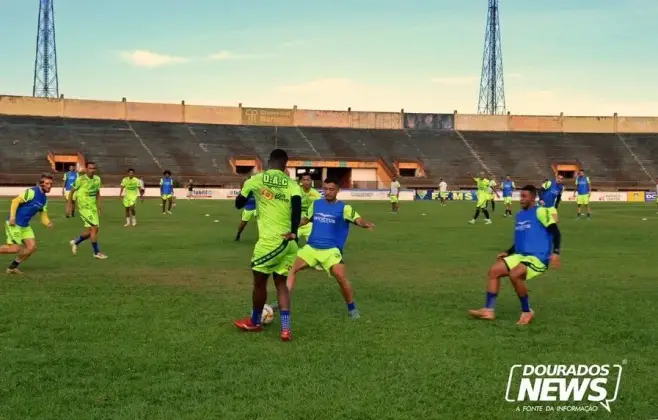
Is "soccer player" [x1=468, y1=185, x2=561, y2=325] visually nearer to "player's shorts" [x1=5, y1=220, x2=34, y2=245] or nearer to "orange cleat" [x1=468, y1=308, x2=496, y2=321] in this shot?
"orange cleat" [x1=468, y1=308, x2=496, y2=321]

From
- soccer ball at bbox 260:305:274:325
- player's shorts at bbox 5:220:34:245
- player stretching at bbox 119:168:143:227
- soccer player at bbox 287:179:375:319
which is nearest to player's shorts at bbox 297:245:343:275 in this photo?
soccer player at bbox 287:179:375:319

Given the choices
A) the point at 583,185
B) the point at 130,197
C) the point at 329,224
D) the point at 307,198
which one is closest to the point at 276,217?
the point at 329,224

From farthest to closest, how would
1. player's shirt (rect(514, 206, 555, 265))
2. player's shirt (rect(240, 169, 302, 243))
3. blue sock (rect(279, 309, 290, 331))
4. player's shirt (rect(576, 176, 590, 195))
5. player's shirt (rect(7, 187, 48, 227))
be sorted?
player's shirt (rect(576, 176, 590, 195)) < player's shirt (rect(7, 187, 48, 227)) < player's shirt (rect(514, 206, 555, 265)) < player's shirt (rect(240, 169, 302, 243)) < blue sock (rect(279, 309, 290, 331))

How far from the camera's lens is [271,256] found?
865cm

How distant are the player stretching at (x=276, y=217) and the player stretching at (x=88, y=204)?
9.35m

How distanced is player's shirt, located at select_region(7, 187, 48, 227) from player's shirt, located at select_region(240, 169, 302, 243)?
287 inches

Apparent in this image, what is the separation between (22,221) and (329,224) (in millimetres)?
7277

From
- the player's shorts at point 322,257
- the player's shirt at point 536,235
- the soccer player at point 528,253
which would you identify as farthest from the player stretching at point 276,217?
the player's shirt at point 536,235

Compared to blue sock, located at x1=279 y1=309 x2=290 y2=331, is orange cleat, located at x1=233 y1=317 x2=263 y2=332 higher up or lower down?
lower down

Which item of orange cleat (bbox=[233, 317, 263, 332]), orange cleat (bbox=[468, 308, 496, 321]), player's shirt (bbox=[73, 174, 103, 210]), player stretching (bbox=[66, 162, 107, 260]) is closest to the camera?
orange cleat (bbox=[233, 317, 263, 332])

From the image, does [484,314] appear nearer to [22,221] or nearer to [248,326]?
[248,326]

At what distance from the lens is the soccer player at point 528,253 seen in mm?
9648

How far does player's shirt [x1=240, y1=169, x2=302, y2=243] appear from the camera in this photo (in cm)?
865

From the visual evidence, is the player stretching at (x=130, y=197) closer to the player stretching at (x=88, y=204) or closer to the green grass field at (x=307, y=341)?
the player stretching at (x=88, y=204)
